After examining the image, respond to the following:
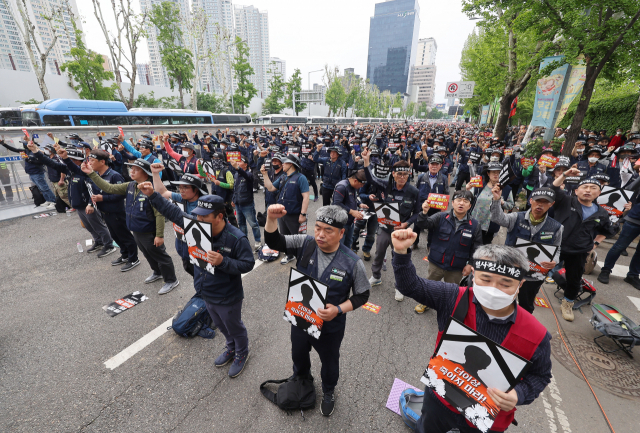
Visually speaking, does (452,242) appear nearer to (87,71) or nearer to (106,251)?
(106,251)

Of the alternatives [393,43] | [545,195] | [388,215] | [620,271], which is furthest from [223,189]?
[393,43]

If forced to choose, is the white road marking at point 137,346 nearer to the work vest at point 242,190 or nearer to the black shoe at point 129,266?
the black shoe at point 129,266

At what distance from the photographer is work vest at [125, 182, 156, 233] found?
4711mm

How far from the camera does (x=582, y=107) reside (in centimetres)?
946

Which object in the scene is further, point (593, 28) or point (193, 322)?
point (593, 28)

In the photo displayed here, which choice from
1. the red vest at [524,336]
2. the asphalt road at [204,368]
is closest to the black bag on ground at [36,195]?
the asphalt road at [204,368]

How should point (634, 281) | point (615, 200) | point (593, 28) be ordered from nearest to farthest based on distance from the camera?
point (615, 200) < point (634, 281) < point (593, 28)

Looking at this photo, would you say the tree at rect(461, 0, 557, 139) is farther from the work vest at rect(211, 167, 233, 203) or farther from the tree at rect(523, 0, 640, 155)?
the work vest at rect(211, 167, 233, 203)

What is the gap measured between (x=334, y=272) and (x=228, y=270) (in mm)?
1205

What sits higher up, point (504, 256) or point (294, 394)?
point (504, 256)

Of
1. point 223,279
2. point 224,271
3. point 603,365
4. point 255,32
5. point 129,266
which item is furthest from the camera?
point 255,32

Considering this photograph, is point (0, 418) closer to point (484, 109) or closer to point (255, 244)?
point (255, 244)

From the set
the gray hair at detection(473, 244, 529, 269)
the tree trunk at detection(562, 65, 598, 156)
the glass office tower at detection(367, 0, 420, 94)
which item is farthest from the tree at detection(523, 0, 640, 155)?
the glass office tower at detection(367, 0, 420, 94)

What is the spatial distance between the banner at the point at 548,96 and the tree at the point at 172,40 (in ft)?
124
